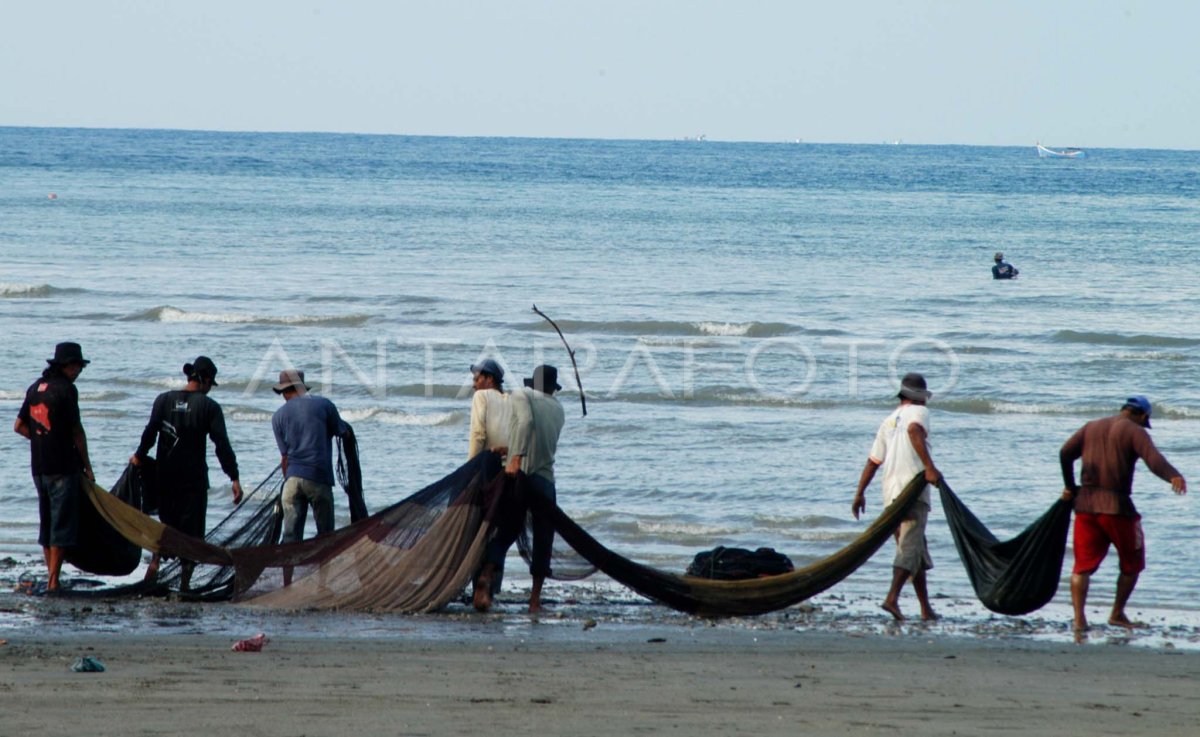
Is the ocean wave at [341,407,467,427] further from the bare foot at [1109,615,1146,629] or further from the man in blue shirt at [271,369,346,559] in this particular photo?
the bare foot at [1109,615,1146,629]

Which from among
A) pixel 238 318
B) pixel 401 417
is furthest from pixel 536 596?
pixel 238 318

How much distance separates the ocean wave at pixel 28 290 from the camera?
93.2ft

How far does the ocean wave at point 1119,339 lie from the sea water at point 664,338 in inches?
3.1

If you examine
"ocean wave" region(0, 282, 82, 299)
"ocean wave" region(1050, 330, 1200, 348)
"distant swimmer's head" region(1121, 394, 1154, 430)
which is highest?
"ocean wave" region(0, 282, 82, 299)

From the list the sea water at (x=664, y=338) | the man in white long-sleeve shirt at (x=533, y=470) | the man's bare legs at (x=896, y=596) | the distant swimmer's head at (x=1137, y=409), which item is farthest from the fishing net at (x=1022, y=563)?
the man in white long-sleeve shirt at (x=533, y=470)

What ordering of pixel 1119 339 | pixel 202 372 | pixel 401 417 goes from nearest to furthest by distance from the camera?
pixel 202 372
pixel 401 417
pixel 1119 339

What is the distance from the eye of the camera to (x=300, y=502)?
28.0ft

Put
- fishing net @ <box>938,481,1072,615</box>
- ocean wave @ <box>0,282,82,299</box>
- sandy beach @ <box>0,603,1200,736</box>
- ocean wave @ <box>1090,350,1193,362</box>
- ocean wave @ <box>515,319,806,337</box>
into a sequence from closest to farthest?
sandy beach @ <box>0,603,1200,736</box> → fishing net @ <box>938,481,1072,615</box> → ocean wave @ <box>1090,350,1193,362</box> → ocean wave @ <box>515,319,806,337</box> → ocean wave @ <box>0,282,82,299</box>

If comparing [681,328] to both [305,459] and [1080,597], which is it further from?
[1080,597]

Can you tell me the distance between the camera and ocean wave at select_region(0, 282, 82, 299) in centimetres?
2841

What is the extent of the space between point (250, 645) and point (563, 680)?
1615 mm

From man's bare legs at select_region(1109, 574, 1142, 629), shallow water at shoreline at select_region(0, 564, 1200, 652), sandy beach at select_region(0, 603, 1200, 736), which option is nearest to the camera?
sandy beach at select_region(0, 603, 1200, 736)

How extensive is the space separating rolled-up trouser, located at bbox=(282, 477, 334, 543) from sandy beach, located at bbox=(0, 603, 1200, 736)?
769 millimetres

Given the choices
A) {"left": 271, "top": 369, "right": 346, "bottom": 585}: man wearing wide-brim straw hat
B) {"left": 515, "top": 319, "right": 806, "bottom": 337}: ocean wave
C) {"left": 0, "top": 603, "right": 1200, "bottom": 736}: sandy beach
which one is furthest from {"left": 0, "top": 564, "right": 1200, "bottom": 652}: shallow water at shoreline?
{"left": 515, "top": 319, "right": 806, "bottom": 337}: ocean wave
